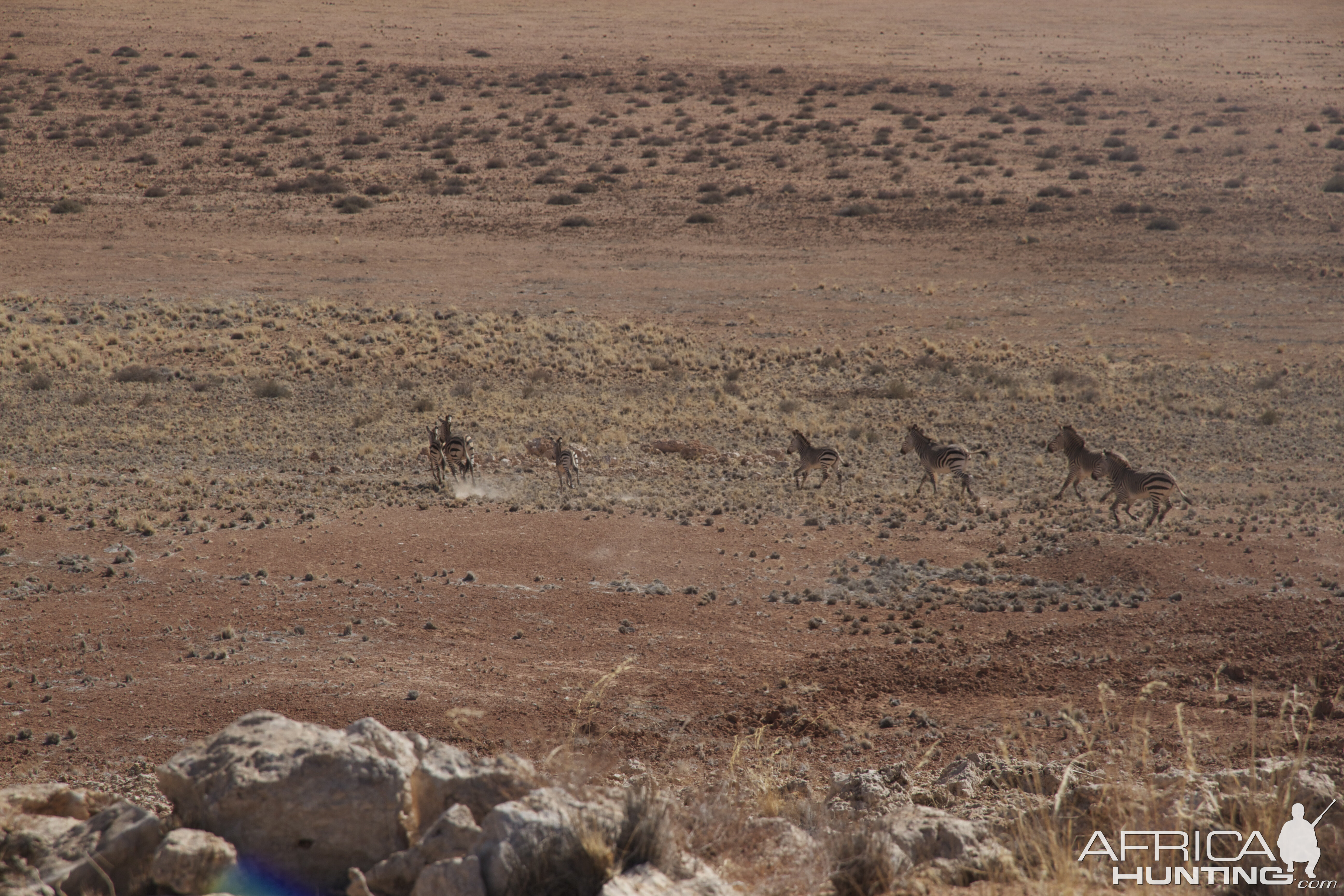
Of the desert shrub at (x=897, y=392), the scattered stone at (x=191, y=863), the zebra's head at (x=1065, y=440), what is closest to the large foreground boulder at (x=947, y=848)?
the scattered stone at (x=191, y=863)

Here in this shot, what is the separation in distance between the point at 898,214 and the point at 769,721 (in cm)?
4517

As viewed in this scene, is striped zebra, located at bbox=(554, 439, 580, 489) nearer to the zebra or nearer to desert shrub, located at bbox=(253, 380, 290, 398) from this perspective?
the zebra

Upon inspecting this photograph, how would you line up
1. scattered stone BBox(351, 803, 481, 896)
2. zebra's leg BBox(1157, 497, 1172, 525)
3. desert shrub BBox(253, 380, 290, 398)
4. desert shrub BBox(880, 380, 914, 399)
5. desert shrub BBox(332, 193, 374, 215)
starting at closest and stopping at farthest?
scattered stone BBox(351, 803, 481, 896) → zebra's leg BBox(1157, 497, 1172, 525) → desert shrub BBox(253, 380, 290, 398) → desert shrub BBox(880, 380, 914, 399) → desert shrub BBox(332, 193, 374, 215)

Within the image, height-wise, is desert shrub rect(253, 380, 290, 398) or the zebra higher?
the zebra

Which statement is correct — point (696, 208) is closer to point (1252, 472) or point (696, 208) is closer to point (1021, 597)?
point (1252, 472)

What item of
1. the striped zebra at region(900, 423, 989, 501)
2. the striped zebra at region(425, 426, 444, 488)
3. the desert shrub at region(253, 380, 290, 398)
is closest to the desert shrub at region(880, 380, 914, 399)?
the striped zebra at region(900, 423, 989, 501)

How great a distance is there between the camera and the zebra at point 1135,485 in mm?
17312

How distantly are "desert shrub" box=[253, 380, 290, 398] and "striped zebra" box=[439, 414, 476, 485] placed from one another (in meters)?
9.63

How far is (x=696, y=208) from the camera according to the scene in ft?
171

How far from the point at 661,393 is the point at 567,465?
1030 cm

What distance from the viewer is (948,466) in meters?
19.7

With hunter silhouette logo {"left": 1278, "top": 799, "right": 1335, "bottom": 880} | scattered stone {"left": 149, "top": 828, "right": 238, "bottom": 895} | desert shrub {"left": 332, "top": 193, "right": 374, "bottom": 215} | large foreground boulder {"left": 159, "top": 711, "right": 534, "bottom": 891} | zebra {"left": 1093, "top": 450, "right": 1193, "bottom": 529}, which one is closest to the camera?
scattered stone {"left": 149, "top": 828, "right": 238, "bottom": 895}

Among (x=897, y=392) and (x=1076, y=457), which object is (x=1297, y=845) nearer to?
(x=1076, y=457)

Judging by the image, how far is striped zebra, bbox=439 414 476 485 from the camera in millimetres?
19109
